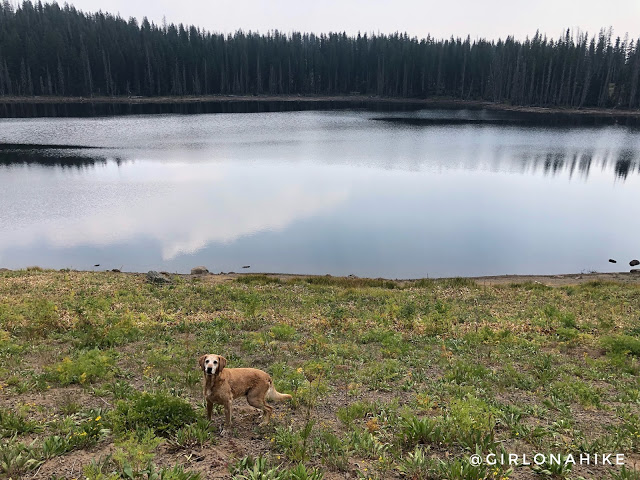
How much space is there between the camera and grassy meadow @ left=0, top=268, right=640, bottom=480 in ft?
20.8

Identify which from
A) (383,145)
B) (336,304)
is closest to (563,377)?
(336,304)

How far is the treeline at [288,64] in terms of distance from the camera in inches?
5315

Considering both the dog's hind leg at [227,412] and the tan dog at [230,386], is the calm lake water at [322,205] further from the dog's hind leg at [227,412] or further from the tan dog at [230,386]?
the dog's hind leg at [227,412]

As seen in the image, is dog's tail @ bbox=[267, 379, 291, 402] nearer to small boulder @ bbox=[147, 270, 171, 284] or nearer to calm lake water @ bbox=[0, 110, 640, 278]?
small boulder @ bbox=[147, 270, 171, 284]

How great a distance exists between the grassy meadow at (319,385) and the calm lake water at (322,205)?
43.2 feet

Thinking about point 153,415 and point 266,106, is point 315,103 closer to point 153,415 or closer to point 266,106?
point 266,106

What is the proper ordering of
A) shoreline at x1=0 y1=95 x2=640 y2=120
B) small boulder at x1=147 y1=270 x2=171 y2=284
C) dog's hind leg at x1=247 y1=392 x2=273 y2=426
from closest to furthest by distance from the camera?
1. dog's hind leg at x1=247 y1=392 x2=273 y2=426
2. small boulder at x1=147 y1=270 x2=171 y2=284
3. shoreline at x1=0 y1=95 x2=640 y2=120

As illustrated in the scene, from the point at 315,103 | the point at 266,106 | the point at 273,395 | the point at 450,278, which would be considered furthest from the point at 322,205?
the point at 315,103

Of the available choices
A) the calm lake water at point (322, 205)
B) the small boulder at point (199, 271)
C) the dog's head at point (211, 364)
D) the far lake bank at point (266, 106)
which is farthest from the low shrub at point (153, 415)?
the far lake bank at point (266, 106)

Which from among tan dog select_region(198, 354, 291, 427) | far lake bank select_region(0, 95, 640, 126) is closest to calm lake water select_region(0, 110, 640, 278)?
tan dog select_region(198, 354, 291, 427)

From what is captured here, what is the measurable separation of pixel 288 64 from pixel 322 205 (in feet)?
488

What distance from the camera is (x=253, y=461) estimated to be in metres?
6.35

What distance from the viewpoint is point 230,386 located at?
7453mm

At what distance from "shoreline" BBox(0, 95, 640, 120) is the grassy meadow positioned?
422ft
